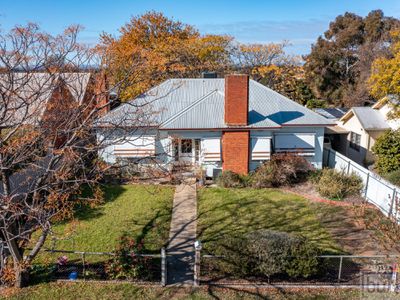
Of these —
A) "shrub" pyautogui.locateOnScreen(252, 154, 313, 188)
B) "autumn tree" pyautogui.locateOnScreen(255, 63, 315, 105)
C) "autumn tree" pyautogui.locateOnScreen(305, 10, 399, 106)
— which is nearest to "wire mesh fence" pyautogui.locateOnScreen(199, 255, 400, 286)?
"shrub" pyautogui.locateOnScreen(252, 154, 313, 188)

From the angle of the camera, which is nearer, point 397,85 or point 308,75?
point 397,85

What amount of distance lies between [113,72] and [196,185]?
7454 mm

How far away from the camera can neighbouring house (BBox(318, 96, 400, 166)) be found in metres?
24.9

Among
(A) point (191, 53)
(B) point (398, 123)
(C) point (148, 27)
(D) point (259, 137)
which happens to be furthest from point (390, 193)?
(C) point (148, 27)

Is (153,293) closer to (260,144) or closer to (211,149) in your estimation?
(211,149)

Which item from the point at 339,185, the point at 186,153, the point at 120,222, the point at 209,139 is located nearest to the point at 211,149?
the point at 209,139

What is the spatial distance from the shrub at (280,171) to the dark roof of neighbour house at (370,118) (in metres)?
7.44

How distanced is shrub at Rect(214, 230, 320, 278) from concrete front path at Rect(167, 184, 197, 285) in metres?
1.41

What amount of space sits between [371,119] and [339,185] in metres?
10.1

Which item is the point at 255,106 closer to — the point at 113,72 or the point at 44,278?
the point at 113,72

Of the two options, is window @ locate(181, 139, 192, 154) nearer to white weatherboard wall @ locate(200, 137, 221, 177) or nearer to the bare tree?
white weatherboard wall @ locate(200, 137, 221, 177)

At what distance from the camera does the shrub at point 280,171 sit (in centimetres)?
1936

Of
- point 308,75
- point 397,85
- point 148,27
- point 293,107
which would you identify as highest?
point 148,27

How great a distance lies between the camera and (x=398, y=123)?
24.4 m
